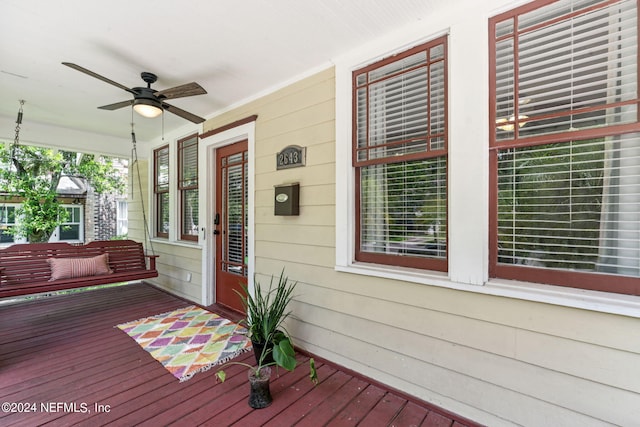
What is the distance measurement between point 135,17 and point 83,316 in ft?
11.0

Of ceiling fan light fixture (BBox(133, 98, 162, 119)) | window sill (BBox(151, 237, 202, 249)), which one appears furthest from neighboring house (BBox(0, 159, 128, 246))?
ceiling fan light fixture (BBox(133, 98, 162, 119))

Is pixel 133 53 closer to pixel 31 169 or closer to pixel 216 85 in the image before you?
pixel 216 85

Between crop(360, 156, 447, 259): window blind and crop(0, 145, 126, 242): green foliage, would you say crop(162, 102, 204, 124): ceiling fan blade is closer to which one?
crop(360, 156, 447, 259): window blind

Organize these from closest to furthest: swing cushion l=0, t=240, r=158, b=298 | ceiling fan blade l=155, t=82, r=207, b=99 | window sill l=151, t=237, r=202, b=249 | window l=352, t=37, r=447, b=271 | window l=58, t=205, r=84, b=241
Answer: window l=352, t=37, r=447, b=271 < ceiling fan blade l=155, t=82, r=207, b=99 < swing cushion l=0, t=240, r=158, b=298 < window sill l=151, t=237, r=202, b=249 < window l=58, t=205, r=84, b=241

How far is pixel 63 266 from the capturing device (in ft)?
11.1

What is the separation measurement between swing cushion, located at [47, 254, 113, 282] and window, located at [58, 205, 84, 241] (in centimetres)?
685

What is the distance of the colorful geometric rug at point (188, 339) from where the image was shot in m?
2.32

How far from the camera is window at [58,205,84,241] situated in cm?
861

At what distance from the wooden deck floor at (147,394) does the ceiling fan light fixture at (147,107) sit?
85.8 inches

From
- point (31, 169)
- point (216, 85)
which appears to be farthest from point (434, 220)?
point (31, 169)

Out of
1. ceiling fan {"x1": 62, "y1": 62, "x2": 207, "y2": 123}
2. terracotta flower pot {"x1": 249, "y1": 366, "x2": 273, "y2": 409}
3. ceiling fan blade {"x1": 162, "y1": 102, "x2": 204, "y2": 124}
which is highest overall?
ceiling fan {"x1": 62, "y1": 62, "x2": 207, "y2": 123}

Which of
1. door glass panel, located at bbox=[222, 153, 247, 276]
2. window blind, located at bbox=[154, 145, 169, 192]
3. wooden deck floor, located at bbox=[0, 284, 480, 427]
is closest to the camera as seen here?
wooden deck floor, located at bbox=[0, 284, 480, 427]

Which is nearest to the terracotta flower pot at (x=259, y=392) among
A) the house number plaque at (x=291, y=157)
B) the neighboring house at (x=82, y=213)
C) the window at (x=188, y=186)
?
the house number plaque at (x=291, y=157)

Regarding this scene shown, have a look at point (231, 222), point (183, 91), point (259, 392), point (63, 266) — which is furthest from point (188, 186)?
point (259, 392)
